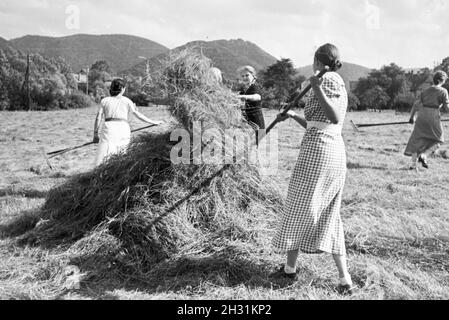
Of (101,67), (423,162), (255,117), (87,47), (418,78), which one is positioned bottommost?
(423,162)

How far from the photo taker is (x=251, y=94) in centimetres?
540

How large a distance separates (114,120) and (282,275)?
10.5ft

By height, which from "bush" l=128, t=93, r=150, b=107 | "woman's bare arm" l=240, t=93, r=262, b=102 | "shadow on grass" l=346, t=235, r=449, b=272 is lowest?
"shadow on grass" l=346, t=235, r=449, b=272

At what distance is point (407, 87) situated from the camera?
A: 58.0m

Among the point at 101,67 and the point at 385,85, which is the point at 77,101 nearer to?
the point at 101,67

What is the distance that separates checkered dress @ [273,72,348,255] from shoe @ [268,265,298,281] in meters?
0.29

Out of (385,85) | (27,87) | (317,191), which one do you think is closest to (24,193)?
(317,191)

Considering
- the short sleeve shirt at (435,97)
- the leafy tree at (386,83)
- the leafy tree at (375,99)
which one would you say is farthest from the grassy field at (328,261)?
the leafy tree at (386,83)

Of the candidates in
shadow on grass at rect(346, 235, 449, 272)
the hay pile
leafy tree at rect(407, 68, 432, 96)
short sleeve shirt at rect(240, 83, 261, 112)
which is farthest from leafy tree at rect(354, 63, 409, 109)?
the hay pile

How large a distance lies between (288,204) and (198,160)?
1295 millimetres

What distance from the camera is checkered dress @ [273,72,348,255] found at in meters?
3.02

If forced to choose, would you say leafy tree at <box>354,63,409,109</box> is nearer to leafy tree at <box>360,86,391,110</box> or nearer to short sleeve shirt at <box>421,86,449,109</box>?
leafy tree at <box>360,86,391,110</box>

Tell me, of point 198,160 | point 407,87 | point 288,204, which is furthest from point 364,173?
point 407,87

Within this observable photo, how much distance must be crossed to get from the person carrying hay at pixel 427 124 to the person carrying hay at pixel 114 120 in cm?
511
